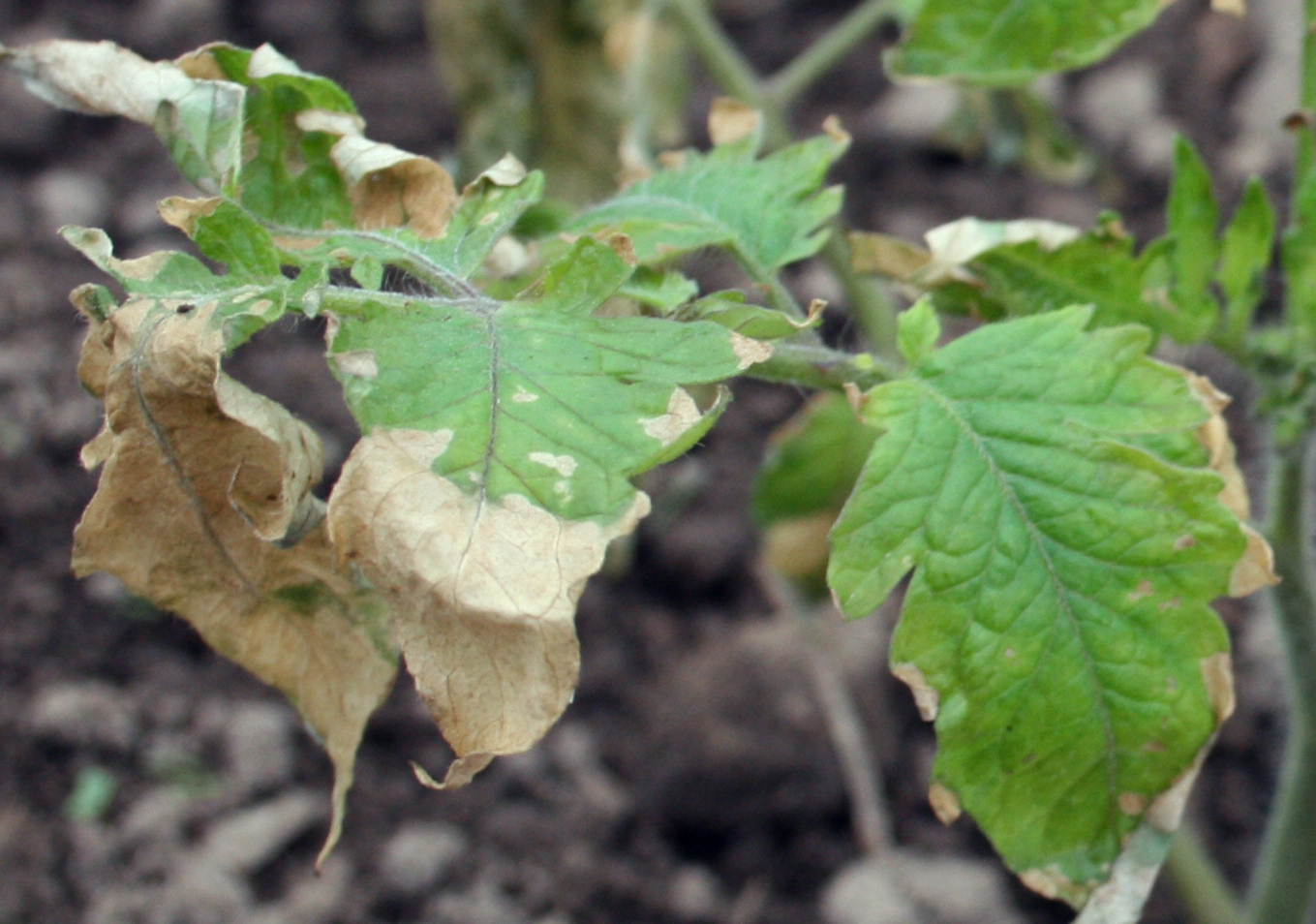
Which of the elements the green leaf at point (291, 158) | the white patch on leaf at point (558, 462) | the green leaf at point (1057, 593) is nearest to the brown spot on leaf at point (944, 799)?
the green leaf at point (1057, 593)

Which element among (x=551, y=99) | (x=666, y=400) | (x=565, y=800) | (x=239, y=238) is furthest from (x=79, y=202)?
(x=666, y=400)

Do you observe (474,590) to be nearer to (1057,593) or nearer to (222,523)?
(222,523)

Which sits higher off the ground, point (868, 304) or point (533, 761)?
point (868, 304)

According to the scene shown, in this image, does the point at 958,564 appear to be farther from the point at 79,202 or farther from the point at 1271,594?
the point at 79,202

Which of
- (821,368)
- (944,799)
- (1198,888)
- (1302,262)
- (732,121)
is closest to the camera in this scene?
(944,799)

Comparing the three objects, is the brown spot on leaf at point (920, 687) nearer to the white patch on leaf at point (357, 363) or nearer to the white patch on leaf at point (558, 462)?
the white patch on leaf at point (558, 462)

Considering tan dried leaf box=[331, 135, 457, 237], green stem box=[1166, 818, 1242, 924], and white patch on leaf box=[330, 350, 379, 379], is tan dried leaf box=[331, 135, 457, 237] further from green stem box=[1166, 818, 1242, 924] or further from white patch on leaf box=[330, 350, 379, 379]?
green stem box=[1166, 818, 1242, 924]

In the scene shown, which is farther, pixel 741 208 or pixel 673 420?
pixel 741 208


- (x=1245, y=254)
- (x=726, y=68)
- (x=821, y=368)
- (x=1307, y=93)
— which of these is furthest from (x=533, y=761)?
(x=1307, y=93)
